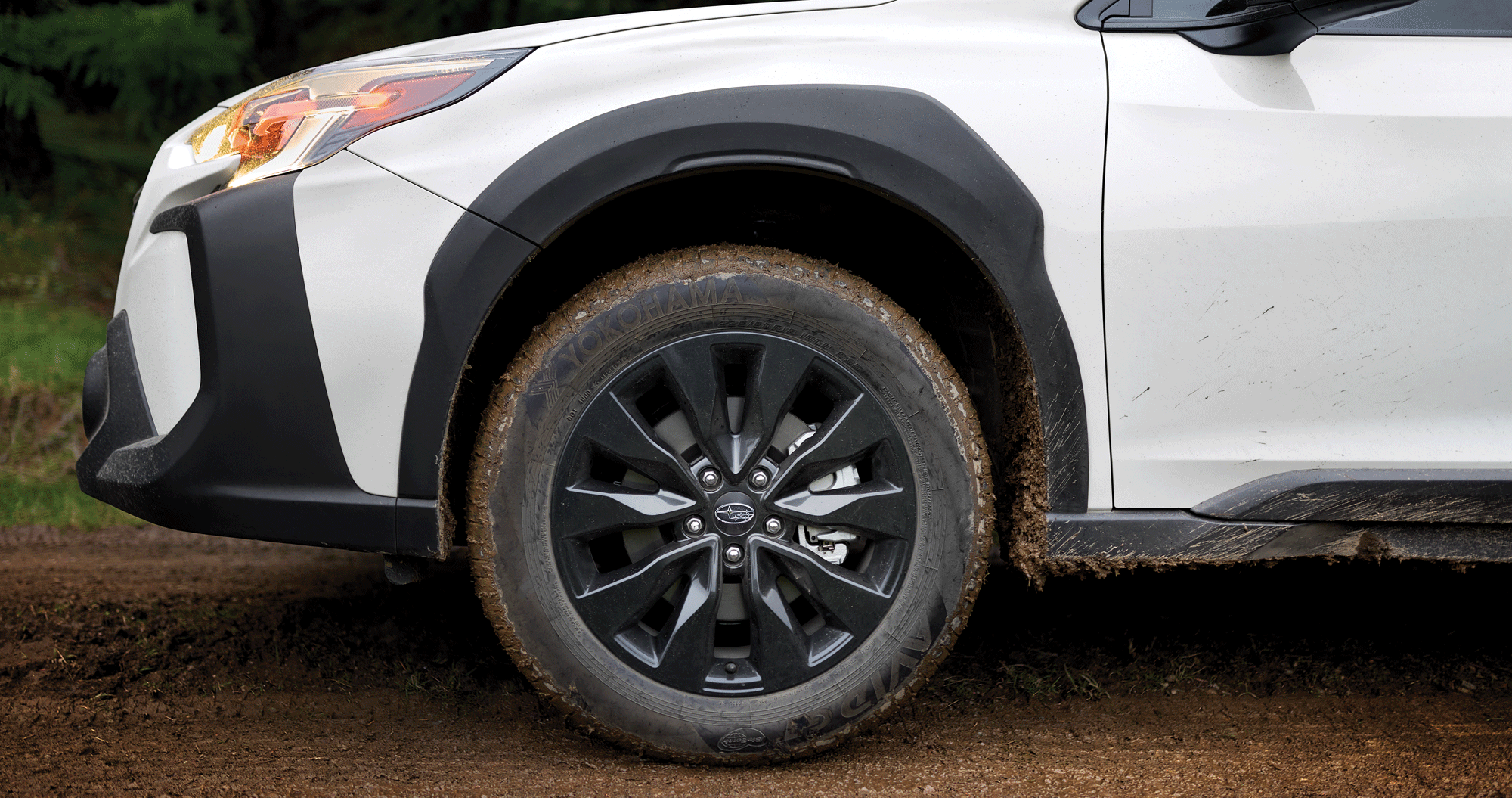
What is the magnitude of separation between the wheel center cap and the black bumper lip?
0.51m

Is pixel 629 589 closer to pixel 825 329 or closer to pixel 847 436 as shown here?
pixel 847 436

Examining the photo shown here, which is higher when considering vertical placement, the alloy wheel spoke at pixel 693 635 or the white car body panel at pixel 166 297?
the white car body panel at pixel 166 297

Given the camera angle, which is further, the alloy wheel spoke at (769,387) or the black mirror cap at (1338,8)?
the alloy wheel spoke at (769,387)

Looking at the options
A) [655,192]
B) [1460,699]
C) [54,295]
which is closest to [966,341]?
[655,192]

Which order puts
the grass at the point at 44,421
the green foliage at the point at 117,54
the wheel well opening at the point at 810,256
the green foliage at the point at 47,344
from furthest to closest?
the green foliage at the point at 117,54 → the green foliage at the point at 47,344 → the grass at the point at 44,421 → the wheel well opening at the point at 810,256

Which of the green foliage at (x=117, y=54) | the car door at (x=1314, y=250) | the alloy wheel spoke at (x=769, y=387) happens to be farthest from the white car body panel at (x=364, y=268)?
the green foliage at (x=117, y=54)

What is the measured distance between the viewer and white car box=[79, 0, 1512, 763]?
1.75m

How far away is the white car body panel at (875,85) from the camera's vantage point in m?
1.76

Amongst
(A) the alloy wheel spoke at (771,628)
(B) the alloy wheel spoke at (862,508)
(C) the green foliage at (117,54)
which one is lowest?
(A) the alloy wheel spoke at (771,628)

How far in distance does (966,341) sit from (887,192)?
1.48ft

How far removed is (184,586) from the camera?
2.88 m

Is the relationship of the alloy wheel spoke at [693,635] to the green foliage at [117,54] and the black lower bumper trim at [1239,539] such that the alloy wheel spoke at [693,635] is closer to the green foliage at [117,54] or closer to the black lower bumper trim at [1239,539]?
the black lower bumper trim at [1239,539]

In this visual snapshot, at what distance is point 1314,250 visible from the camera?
1768mm

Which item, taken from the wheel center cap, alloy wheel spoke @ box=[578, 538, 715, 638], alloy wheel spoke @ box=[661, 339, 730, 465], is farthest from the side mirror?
alloy wheel spoke @ box=[578, 538, 715, 638]
